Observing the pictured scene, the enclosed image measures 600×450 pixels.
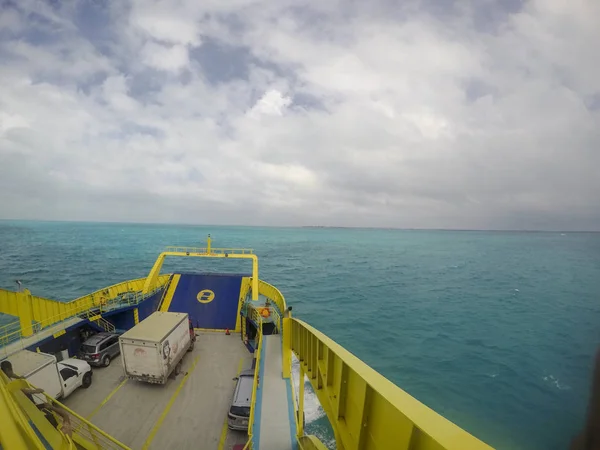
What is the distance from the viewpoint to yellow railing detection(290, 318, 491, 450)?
2.66 meters

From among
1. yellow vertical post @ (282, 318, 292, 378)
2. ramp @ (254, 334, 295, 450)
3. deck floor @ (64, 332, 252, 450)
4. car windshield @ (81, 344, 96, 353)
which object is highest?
yellow vertical post @ (282, 318, 292, 378)

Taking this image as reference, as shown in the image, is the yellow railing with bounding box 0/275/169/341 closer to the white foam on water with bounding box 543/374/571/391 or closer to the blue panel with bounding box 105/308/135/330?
the blue panel with bounding box 105/308/135/330

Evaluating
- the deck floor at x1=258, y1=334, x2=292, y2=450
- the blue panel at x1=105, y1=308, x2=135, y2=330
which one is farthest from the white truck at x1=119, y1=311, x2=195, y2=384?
the blue panel at x1=105, y1=308, x2=135, y2=330

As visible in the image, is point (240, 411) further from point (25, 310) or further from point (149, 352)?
point (25, 310)

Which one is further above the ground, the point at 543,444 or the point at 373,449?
the point at 373,449

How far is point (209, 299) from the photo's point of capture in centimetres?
1986

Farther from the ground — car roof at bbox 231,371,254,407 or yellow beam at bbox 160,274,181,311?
yellow beam at bbox 160,274,181,311

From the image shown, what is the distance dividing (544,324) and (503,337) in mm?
8170

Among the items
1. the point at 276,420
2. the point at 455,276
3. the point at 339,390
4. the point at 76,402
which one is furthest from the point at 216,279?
the point at 455,276

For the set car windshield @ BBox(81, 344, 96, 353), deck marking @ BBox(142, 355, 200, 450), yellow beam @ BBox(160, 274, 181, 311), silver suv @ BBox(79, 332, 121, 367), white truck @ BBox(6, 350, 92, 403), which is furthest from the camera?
yellow beam @ BBox(160, 274, 181, 311)

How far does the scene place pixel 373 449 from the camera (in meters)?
3.80

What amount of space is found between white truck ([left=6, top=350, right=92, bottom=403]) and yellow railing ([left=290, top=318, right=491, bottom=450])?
32.7 ft

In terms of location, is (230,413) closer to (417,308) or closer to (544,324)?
(417,308)

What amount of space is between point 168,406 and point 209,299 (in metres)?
9.25
